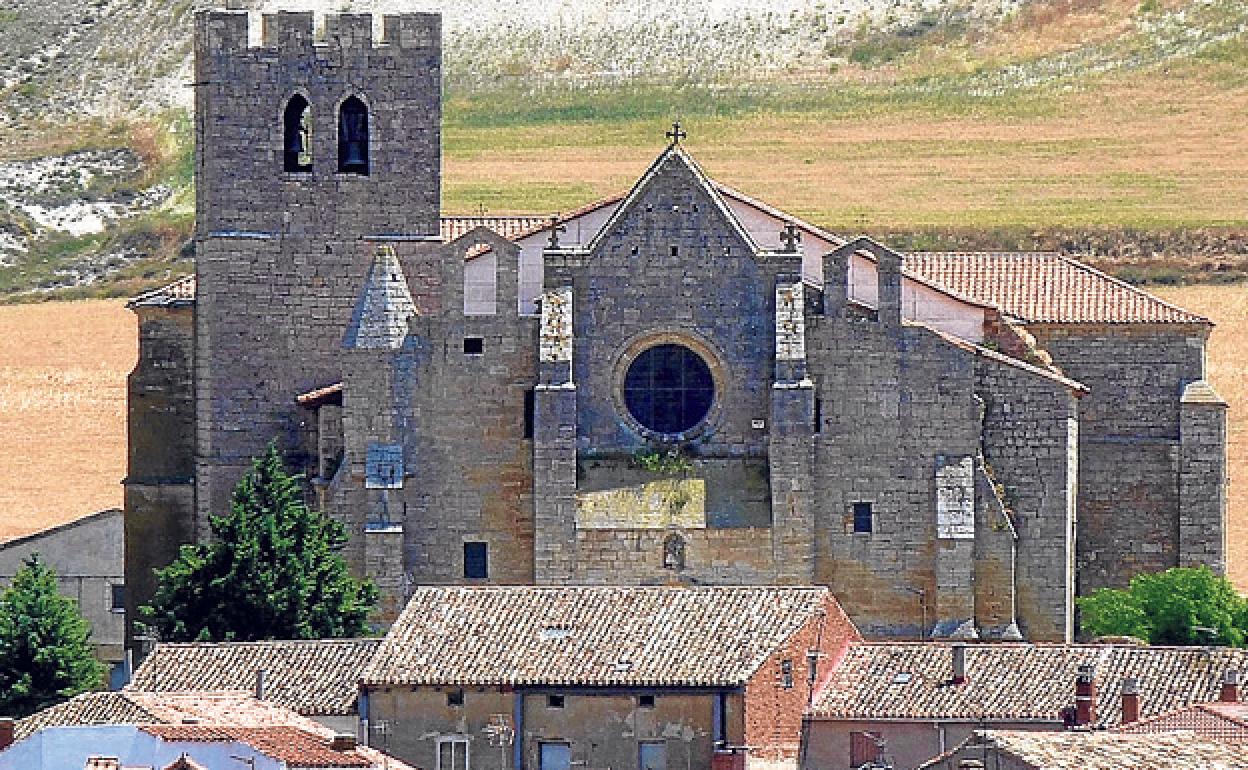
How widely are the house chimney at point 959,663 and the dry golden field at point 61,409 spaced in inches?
1325

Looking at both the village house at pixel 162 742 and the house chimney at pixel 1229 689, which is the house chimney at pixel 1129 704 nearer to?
the house chimney at pixel 1229 689

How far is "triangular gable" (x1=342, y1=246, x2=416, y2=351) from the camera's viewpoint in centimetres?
8125

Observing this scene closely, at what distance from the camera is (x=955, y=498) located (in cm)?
8094

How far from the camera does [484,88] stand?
15062cm

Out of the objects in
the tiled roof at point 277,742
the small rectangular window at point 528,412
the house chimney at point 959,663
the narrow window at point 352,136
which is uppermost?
the narrow window at point 352,136

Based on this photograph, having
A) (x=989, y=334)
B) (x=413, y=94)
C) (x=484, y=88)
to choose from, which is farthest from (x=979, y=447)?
(x=484, y=88)

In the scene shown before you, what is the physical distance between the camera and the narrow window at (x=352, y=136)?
8450cm

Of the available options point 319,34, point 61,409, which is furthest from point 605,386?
point 61,409

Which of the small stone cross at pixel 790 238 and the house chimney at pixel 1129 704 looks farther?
the small stone cross at pixel 790 238

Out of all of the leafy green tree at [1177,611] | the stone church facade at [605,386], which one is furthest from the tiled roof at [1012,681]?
the stone church facade at [605,386]

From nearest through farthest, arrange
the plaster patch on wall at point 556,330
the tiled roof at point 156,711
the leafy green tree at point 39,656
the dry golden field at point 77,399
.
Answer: the tiled roof at point 156,711 → the leafy green tree at point 39,656 → the plaster patch on wall at point 556,330 → the dry golden field at point 77,399

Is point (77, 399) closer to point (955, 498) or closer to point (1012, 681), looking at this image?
point (955, 498)

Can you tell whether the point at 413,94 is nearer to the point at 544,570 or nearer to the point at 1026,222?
the point at 544,570

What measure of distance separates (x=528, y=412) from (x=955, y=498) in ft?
19.9
